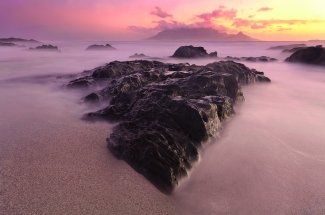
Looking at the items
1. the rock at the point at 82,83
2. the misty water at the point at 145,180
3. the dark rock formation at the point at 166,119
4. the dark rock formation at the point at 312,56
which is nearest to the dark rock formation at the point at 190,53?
the dark rock formation at the point at 312,56

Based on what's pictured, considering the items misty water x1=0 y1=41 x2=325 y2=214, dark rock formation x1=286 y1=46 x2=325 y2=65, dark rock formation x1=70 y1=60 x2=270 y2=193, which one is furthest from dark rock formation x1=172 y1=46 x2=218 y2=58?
misty water x1=0 y1=41 x2=325 y2=214

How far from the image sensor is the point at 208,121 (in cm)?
462

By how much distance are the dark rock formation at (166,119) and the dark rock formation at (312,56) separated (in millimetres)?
14624

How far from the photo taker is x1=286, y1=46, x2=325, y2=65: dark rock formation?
1919 centimetres

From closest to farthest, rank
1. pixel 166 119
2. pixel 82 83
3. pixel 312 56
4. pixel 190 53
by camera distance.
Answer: pixel 166 119 < pixel 82 83 < pixel 312 56 < pixel 190 53

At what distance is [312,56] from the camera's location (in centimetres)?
1992

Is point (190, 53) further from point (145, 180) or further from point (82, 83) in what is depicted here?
point (145, 180)

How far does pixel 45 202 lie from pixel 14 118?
10.6ft

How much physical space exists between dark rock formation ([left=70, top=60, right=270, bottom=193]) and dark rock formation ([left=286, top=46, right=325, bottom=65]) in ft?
48.0

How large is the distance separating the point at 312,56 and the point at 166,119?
1863 centimetres

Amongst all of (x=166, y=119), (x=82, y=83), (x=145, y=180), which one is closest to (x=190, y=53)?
(x=82, y=83)

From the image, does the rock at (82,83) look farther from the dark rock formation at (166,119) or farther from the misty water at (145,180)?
the misty water at (145,180)

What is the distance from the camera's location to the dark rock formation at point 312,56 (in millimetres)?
19189

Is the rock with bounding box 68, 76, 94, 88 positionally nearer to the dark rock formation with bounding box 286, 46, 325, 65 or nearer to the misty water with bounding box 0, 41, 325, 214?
the misty water with bounding box 0, 41, 325, 214
